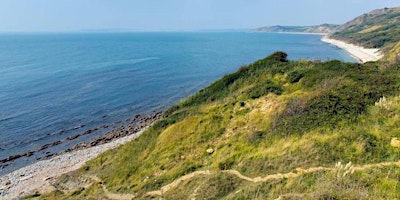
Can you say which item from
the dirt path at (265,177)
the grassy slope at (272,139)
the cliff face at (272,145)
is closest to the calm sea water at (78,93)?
the cliff face at (272,145)

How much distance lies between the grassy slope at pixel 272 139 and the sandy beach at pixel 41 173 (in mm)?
4673

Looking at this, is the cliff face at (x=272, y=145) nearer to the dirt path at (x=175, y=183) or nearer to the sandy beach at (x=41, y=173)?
the dirt path at (x=175, y=183)

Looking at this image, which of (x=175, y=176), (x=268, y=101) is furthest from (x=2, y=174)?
(x=268, y=101)

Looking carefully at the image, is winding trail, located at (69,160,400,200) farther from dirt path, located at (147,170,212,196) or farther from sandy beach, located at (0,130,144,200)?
sandy beach, located at (0,130,144,200)

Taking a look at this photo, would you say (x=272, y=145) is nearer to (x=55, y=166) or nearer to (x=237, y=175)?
(x=237, y=175)

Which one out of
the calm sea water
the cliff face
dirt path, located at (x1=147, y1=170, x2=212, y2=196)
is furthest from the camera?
the calm sea water

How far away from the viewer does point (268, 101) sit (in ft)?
101

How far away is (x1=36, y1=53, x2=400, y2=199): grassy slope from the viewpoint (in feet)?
55.1

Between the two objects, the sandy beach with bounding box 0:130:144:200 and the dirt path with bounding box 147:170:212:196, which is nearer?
the dirt path with bounding box 147:170:212:196

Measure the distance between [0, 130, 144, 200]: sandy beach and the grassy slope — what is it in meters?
4.67

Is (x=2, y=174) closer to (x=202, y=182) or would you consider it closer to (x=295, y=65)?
(x=202, y=182)

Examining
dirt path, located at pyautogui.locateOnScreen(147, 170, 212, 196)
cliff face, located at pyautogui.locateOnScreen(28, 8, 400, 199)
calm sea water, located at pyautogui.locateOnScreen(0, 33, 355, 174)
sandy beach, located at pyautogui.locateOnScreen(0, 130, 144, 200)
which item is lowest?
sandy beach, located at pyautogui.locateOnScreen(0, 130, 144, 200)

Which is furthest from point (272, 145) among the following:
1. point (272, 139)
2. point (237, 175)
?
point (237, 175)

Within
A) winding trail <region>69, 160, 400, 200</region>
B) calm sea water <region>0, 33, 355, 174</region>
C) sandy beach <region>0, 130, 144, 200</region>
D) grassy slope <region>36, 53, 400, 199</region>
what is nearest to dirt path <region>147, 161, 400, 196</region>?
winding trail <region>69, 160, 400, 200</region>
